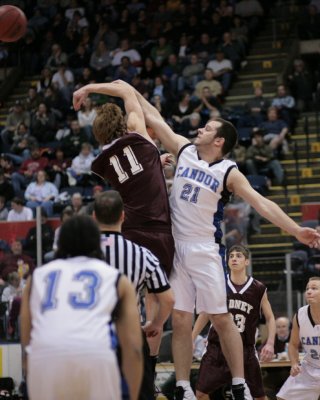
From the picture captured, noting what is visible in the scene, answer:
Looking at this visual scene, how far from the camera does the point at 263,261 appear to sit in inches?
595

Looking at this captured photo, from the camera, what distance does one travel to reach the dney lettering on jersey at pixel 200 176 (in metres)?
8.40

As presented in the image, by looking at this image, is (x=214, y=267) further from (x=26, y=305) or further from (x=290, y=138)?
(x=290, y=138)

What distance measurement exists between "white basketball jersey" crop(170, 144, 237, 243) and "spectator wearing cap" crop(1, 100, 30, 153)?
49.0 ft

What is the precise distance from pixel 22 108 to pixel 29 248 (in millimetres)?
9212

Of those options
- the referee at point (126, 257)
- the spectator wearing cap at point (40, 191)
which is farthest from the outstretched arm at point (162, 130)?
the spectator wearing cap at point (40, 191)

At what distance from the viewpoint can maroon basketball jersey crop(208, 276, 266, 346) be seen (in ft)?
34.0

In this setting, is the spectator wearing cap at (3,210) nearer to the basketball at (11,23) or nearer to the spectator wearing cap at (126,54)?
the basketball at (11,23)

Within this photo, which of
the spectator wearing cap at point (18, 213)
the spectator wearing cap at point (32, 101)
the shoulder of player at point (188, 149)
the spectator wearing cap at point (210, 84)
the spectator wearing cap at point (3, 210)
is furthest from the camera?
the spectator wearing cap at point (32, 101)

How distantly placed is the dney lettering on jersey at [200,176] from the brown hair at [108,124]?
651 mm

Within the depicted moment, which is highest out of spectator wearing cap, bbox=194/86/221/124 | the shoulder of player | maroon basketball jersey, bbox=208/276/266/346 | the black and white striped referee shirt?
spectator wearing cap, bbox=194/86/221/124

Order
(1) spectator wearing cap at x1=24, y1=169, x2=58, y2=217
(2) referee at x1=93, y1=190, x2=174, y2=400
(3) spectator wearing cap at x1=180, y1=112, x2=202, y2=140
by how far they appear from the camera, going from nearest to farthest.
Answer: (2) referee at x1=93, y1=190, x2=174, y2=400 < (1) spectator wearing cap at x1=24, y1=169, x2=58, y2=217 < (3) spectator wearing cap at x1=180, y1=112, x2=202, y2=140

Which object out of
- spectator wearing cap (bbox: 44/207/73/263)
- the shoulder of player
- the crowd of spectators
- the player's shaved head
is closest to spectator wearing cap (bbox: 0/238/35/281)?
spectator wearing cap (bbox: 44/207/73/263)

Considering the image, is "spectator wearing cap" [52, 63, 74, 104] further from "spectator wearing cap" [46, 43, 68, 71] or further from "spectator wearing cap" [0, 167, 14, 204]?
"spectator wearing cap" [0, 167, 14, 204]

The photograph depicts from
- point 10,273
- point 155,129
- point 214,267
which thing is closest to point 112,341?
point 214,267
